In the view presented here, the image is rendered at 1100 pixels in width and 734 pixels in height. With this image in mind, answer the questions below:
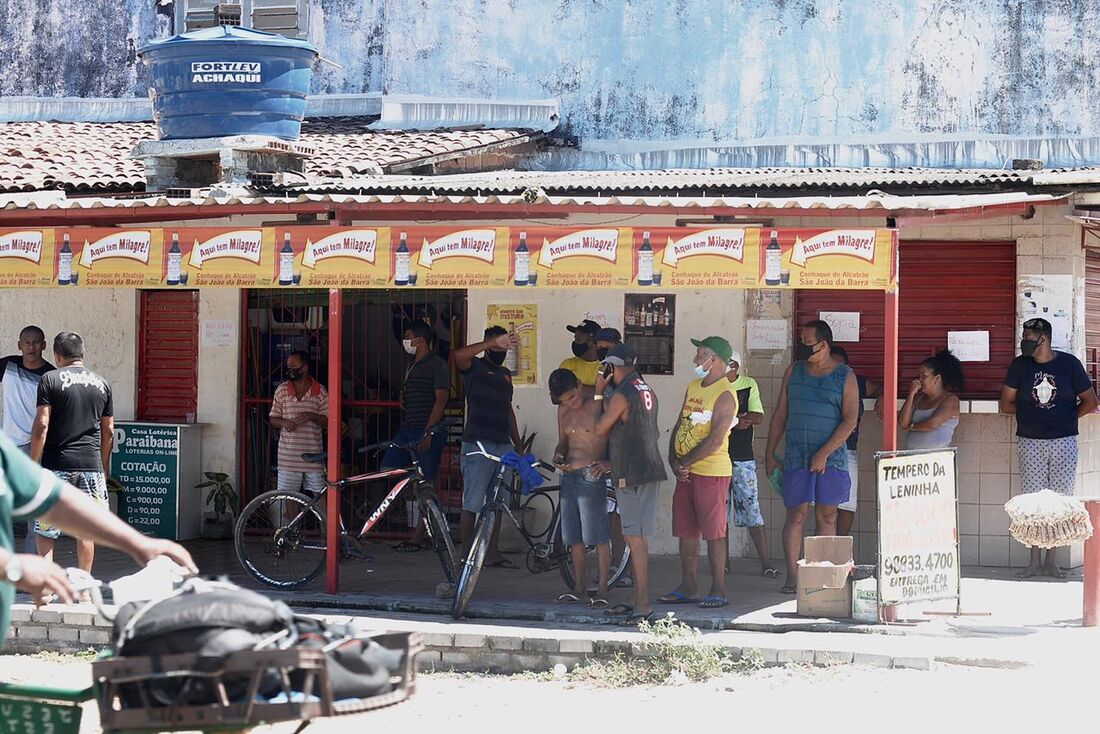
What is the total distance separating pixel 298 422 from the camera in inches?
→ 480

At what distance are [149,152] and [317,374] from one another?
2.50 m

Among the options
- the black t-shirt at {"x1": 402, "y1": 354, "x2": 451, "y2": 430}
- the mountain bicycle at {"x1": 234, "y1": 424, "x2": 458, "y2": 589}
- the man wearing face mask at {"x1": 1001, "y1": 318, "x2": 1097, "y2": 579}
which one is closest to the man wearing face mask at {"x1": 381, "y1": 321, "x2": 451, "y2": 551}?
the black t-shirt at {"x1": 402, "y1": 354, "x2": 451, "y2": 430}

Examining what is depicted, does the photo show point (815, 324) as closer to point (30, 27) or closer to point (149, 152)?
point (149, 152)

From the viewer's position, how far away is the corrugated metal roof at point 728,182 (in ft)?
35.9

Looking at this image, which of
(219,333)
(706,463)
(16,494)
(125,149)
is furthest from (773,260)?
(125,149)

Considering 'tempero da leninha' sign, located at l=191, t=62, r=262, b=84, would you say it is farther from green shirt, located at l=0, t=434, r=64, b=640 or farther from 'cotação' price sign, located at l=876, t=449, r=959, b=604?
green shirt, located at l=0, t=434, r=64, b=640

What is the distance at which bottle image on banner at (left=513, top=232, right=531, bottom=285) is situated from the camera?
9.60 metres

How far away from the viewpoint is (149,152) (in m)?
13.1

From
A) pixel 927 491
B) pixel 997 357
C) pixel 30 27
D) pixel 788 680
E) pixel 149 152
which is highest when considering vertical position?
pixel 30 27

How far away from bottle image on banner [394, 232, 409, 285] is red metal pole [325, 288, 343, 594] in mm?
544

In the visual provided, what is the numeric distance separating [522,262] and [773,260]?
5.39ft

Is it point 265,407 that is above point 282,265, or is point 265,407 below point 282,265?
below

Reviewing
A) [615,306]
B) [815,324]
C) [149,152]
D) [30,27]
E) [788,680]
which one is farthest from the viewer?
[30,27]

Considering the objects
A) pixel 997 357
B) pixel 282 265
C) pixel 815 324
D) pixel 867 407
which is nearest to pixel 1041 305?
pixel 997 357
